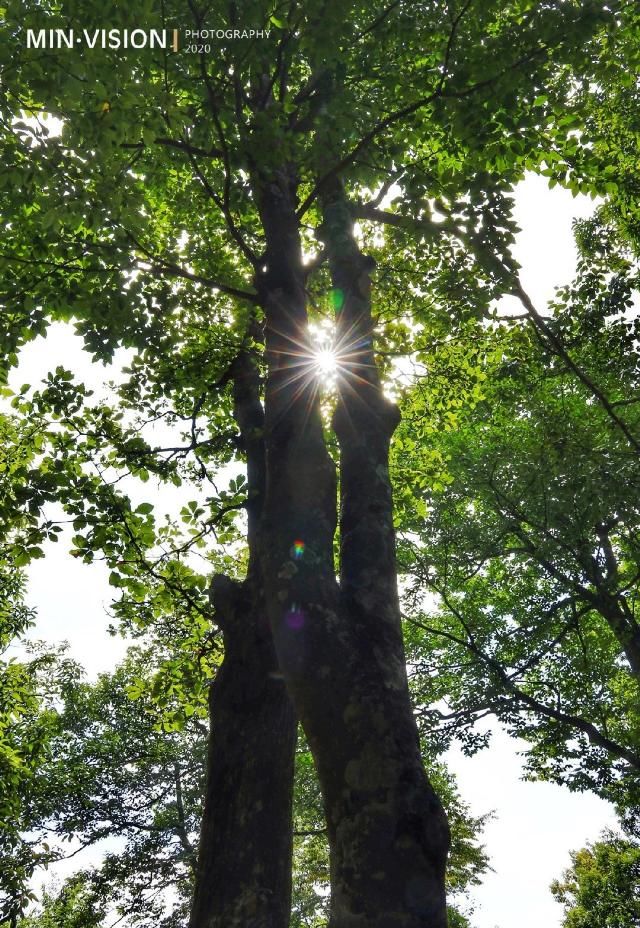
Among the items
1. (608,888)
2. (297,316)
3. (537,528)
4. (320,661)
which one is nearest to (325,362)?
(297,316)

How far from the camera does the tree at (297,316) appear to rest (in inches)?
126

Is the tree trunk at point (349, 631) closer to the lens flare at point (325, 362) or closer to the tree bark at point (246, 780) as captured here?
the lens flare at point (325, 362)

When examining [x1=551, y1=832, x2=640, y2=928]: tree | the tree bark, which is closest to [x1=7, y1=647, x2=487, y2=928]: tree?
[x1=551, y1=832, x2=640, y2=928]: tree

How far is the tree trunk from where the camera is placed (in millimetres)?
2803

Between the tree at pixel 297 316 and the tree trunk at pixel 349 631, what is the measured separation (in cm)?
1

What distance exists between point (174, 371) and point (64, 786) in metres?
13.8

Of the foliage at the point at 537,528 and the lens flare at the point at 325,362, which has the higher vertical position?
the foliage at the point at 537,528

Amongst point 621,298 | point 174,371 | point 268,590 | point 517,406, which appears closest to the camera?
point 268,590

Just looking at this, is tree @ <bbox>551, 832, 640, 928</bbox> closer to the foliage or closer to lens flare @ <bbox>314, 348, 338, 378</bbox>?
the foliage

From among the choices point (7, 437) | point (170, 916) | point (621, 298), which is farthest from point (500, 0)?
point (170, 916)

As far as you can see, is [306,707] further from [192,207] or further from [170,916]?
[170,916]

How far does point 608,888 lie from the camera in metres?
17.1

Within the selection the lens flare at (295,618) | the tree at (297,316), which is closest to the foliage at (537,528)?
the tree at (297,316)

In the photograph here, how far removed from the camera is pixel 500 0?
6020mm
